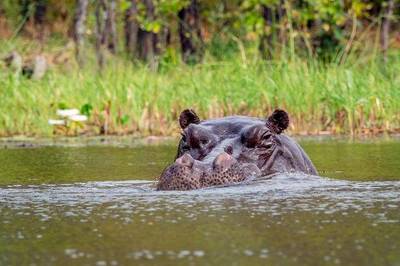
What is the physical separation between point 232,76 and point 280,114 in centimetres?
561

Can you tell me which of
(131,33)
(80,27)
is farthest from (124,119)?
(131,33)

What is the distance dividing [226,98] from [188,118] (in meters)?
4.75

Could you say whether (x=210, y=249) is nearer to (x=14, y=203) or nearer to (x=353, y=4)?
(x=14, y=203)

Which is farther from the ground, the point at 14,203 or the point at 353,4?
the point at 353,4

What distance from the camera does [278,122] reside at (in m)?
5.93

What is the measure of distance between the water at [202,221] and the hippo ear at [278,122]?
0.35 meters

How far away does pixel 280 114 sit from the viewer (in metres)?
5.87

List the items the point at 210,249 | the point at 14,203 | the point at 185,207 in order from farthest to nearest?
the point at 14,203, the point at 185,207, the point at 210,249

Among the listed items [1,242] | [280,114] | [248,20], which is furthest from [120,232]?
[248,20]

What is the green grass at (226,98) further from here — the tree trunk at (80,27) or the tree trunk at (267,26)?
the tree trunk at (267,26)

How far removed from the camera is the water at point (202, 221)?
3461mm

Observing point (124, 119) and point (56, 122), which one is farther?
point (56, 122)

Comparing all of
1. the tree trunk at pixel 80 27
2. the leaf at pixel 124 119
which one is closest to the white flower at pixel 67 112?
the leaf at pixel 124 119

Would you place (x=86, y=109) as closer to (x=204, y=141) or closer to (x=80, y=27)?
(x=80, y=27)
